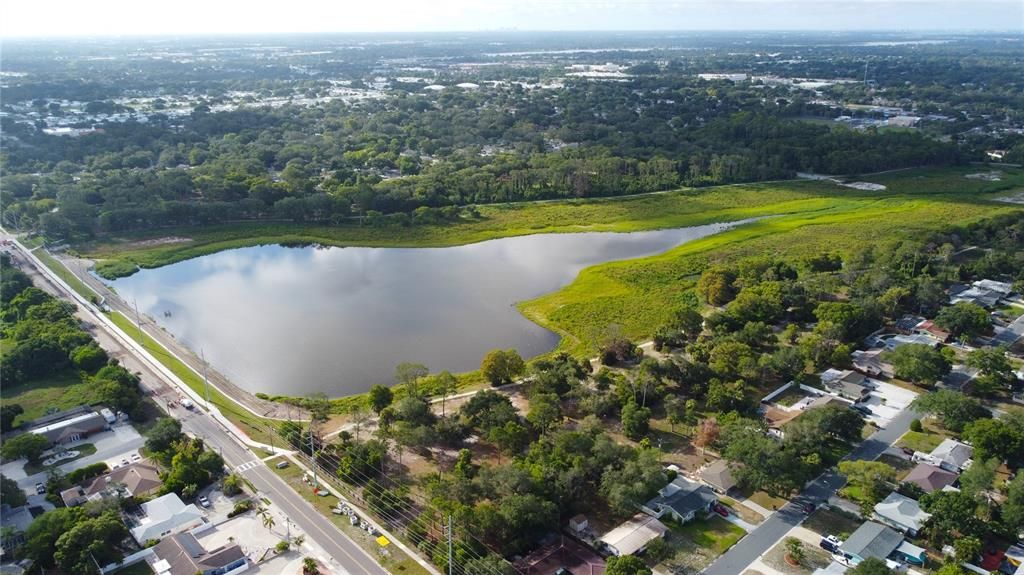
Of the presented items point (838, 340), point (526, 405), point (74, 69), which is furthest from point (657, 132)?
point (74, 69)

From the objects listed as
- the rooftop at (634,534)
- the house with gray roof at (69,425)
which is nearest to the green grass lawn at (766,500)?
the rooftop at (634,534)

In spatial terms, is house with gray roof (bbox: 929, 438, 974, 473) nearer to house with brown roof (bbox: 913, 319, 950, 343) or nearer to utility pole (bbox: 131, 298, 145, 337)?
house with brown roof (bbox: 913, 319, 950, 343)

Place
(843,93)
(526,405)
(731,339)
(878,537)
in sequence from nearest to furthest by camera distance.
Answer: (878,537) < (526,405) < (731,339) < (843,93)

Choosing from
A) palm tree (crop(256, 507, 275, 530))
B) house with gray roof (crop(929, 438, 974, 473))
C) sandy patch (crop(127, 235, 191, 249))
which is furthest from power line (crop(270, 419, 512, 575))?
sandy patch (crop(127, 235, 191, 249))

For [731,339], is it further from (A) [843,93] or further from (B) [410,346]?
(A) [843,93]

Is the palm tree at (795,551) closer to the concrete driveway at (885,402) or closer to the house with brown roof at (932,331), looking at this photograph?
the concrete driveway at (885,402)

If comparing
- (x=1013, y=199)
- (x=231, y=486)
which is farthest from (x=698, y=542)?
(x=1013, y=199)

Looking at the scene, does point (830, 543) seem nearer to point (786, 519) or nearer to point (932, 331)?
point (786, 519)
